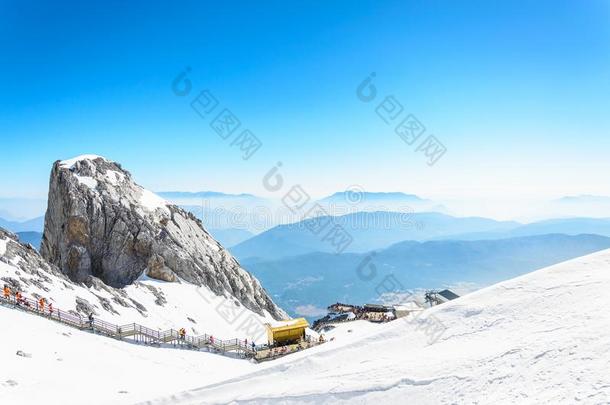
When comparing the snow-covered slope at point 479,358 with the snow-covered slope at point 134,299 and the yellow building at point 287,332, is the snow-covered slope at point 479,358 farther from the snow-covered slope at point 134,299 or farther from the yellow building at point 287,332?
the snow-covered slope at point 134,299

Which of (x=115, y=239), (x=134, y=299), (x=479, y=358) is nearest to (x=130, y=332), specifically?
(x=134, y=299)

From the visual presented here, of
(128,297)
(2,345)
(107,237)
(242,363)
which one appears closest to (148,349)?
(242,363)

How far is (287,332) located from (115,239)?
30.3 meters

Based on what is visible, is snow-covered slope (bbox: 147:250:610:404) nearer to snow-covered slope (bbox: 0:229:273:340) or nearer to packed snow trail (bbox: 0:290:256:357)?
packed snow trail (bbox: 0:290:256:357)

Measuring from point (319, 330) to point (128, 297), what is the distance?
22058 millimetres

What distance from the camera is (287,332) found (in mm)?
33281

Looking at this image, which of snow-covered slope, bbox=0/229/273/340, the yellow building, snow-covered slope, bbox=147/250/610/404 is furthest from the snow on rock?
snow-covered slope, bbox=0/229/273/340

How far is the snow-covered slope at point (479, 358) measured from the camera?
29.6ft

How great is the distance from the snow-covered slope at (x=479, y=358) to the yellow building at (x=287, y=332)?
18923 mm

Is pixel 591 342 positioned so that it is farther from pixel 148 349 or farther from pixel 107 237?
pixel 107 237

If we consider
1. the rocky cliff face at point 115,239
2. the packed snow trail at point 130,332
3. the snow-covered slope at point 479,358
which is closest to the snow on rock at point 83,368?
the packed snow trail at point 130,332

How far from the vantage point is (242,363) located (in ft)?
104

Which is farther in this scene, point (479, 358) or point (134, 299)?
point (134, 299)

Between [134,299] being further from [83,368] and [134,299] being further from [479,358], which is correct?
[479,358]
